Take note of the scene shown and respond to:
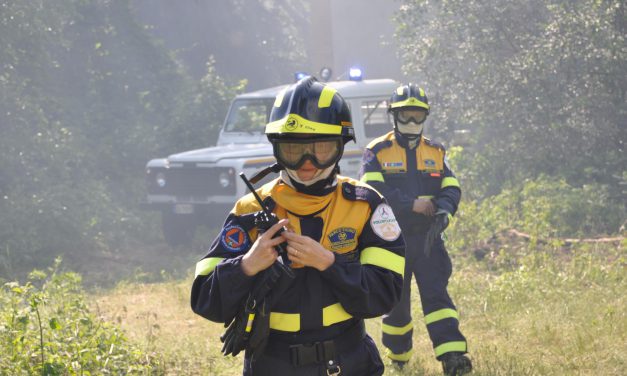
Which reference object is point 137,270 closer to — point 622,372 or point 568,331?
point 568,331

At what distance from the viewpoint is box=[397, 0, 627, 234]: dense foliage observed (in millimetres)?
13000

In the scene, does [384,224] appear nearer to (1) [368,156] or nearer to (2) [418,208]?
(2) [418,208]

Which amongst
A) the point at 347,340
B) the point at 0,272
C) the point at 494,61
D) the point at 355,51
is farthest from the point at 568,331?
the point at 355,51

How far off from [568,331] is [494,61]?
9.82 m

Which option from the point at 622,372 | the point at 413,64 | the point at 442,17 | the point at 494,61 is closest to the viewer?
the point at 622,372

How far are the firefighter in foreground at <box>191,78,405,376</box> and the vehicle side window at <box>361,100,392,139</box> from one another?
848 cm

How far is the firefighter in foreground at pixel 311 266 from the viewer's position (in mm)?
3182

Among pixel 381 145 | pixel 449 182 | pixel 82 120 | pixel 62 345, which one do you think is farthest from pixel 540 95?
pixel 62 345

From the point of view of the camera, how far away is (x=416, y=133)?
20.7 ft

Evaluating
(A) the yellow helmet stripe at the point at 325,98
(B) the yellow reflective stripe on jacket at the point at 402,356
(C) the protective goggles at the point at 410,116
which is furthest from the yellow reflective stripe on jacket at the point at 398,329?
(A) the yellow helmet stripe at the point at 325,98

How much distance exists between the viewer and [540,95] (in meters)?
14.7

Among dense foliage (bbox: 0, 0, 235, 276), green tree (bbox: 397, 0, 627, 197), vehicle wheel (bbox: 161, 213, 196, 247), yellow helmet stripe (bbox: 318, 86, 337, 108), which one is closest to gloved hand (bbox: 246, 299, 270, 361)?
yellow helmet stripe (bbox: 318, 86, 337, 108)

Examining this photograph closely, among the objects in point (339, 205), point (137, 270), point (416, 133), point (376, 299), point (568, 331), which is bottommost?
point (137, 270)

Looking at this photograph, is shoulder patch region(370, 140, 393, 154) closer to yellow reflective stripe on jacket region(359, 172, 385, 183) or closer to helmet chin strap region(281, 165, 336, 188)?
yellow reflective stripe on jacket region(359, 172, 385, 183)
